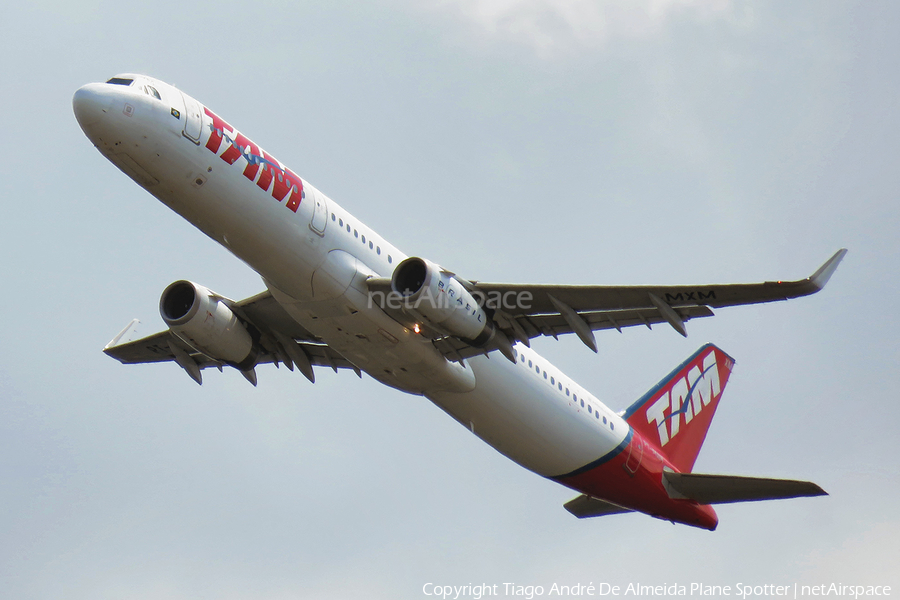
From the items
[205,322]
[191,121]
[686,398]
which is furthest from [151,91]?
[686,398]

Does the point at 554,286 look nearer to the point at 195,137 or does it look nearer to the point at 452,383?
the point at 452,383

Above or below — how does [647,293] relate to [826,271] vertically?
above

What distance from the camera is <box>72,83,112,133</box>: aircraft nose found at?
19188 mm

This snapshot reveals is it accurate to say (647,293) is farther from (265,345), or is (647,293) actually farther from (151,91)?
(151,91)

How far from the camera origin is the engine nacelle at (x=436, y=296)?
21.2m

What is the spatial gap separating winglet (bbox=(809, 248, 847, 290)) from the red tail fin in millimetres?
11311

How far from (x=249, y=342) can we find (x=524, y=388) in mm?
7629

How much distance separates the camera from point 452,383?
2419 cm

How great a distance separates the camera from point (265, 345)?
89.5ft

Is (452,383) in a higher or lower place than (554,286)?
lower

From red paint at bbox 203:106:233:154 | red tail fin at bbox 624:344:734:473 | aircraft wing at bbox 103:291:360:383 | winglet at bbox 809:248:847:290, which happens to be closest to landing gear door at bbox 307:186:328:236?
red paint at bbox 203:106:233:154

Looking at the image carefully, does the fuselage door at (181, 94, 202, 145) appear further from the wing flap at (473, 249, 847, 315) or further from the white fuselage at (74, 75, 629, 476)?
the wing flap at (473, 249, 847, 315)

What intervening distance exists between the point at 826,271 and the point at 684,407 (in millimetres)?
13439

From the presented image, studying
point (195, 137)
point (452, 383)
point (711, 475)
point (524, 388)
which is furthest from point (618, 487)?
point (195, 137)
